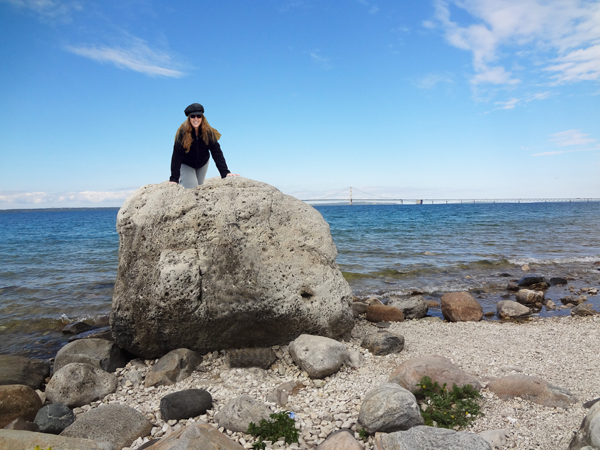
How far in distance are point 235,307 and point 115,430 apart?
8.72ft

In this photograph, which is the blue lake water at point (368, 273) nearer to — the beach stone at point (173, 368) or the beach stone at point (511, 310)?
the beach stone at point (511, 310)

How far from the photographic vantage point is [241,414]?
16.8ft

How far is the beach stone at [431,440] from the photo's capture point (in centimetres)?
402

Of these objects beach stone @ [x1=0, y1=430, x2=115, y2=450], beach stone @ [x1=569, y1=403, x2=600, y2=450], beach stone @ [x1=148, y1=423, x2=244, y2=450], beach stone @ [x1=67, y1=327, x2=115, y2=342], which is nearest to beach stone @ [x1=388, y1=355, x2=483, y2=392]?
beach stone @ [x1=569, y1=403, x2=600, y2=450]

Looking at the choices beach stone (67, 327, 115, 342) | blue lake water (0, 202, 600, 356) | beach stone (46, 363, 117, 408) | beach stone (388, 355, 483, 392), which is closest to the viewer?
beach stone (388, 355, 483, 392)

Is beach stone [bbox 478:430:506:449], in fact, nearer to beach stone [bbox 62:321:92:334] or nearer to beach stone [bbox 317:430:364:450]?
beach stone [bbox 317:430:364:450]

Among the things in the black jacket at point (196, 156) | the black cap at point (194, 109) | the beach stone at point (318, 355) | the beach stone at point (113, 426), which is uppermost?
the black cap at point (194, 109)

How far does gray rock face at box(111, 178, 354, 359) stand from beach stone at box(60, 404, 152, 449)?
192 centimetres

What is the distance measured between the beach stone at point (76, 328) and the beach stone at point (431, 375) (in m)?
8.69

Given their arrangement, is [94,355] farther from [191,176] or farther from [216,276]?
[191,176]

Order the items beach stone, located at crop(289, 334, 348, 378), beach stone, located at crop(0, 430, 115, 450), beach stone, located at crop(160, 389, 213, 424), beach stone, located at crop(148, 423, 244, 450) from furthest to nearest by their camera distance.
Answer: beach stone, located at crop(289, 334, 348, 378), beach stone, located at crop(160, 389, 213, 424), beach stone, located at crop(0, 430, 115, 450), beach stone, located at crop(148, 423, 244, 450)

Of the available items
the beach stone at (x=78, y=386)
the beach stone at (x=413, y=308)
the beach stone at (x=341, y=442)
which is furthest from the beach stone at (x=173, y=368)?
the beach stone at (x=413, y=308)

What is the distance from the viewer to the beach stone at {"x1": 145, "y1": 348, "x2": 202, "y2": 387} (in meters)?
6.78

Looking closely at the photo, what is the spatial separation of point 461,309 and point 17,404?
10.0m
